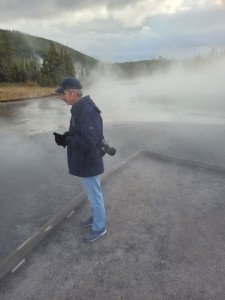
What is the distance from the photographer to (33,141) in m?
11.0

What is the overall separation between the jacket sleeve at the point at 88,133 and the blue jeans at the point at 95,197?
0.51 m

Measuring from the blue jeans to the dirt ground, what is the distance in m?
0.25

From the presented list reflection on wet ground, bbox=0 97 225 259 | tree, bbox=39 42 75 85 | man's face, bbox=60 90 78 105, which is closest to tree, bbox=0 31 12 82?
tree, bbox=39 42 75 85

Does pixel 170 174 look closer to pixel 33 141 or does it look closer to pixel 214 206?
pixel 214 206

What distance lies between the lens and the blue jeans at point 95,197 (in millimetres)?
4105

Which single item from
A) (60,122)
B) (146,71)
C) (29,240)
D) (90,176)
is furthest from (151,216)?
(146,71)

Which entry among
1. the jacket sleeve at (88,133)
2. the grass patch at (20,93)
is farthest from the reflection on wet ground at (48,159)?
the grass patch at (20,93)

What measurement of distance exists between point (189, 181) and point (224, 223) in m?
1.80

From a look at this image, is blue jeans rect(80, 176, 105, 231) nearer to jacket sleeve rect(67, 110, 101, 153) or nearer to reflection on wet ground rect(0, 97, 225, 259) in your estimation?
jacket sleeve rect(67, 110, 101, 153)

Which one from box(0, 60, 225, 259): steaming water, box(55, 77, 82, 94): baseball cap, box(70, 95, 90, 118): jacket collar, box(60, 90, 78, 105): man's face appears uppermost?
box(55, 77, 82, 94): baseball cap

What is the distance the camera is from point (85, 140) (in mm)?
3738

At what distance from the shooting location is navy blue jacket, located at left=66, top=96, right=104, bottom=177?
12.3ft

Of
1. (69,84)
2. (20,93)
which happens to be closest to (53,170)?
(69,84)

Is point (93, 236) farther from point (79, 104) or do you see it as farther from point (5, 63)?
point (5, 63)
